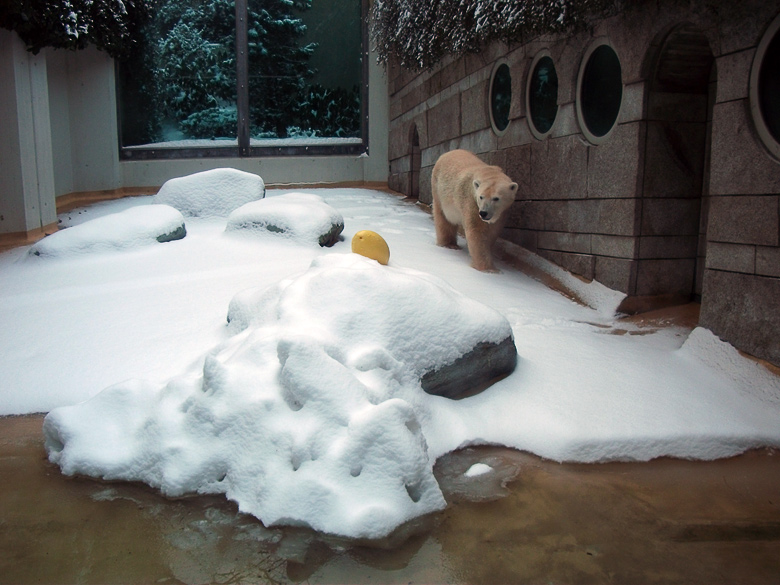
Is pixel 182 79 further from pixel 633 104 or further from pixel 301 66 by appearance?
pixel 633 104

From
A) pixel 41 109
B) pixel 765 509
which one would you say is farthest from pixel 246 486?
pixel 41 109

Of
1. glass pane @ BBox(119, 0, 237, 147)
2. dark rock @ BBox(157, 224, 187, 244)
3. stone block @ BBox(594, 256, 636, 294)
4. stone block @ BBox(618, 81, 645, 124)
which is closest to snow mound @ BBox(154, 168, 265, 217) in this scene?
dark rock @ BBox(157, 224, 187, 244)

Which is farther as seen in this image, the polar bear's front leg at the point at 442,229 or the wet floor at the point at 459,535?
the polar bear's front leg at the point at 442,229

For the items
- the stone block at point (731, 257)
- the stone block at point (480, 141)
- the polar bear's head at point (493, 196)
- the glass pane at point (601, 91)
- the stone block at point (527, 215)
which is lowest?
the stone block at point (731, 257)

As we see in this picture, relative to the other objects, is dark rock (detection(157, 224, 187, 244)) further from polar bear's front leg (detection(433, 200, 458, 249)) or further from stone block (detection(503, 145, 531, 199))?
stone block (detection(503, 145, 531, 199))

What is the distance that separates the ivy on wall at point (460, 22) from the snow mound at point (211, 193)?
100 inches

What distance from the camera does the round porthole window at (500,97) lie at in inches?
243

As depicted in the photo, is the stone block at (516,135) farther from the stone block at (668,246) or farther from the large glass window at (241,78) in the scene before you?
the large glass window at (241,78)

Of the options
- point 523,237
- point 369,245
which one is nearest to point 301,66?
point 523,237

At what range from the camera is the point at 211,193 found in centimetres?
728

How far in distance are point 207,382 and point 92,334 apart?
156cm

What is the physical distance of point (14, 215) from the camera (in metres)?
6.78

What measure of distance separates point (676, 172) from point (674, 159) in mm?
99

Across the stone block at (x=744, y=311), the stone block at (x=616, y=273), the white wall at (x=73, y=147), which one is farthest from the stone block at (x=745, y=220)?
the white wall at (x=73, y=147)
